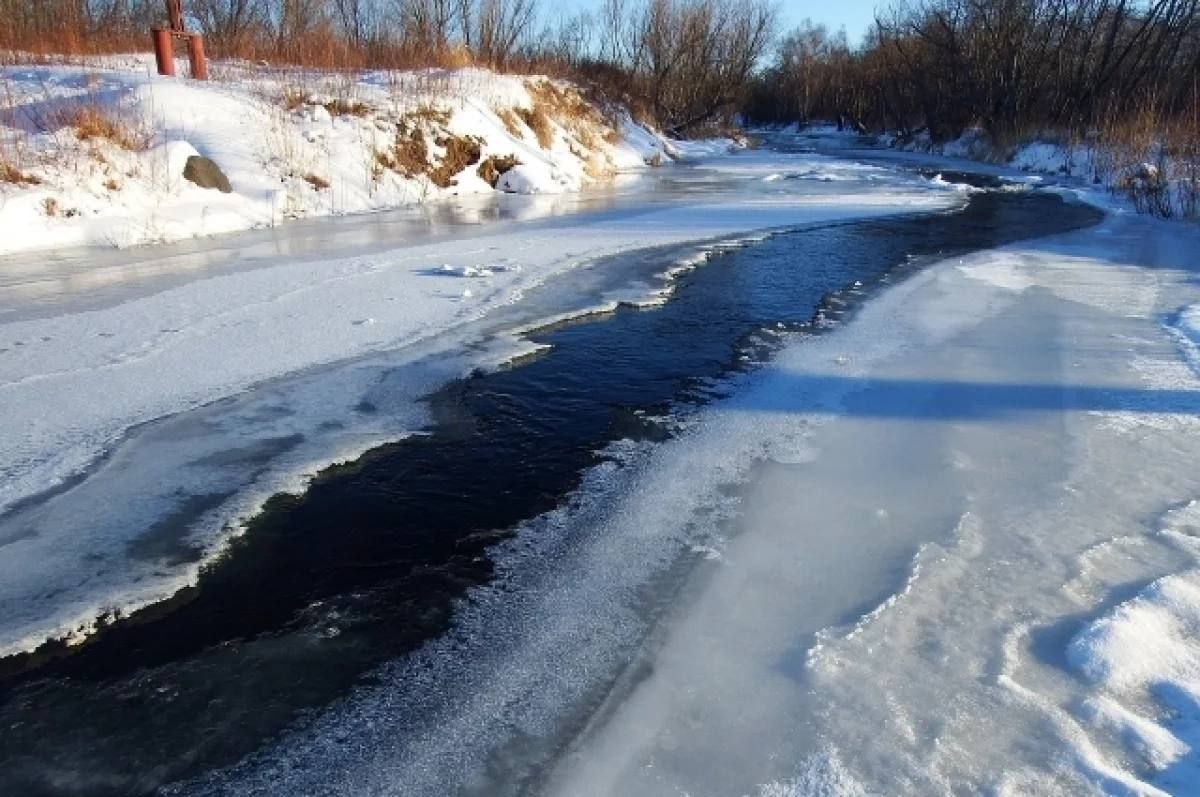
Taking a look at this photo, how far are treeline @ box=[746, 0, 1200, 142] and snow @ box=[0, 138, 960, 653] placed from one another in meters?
13.9

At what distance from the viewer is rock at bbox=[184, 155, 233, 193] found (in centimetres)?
906

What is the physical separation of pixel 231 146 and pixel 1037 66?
25.6m

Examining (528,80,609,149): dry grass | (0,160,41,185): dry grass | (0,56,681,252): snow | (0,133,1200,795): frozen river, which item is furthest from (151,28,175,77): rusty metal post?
(528,80,609,149): dry grass

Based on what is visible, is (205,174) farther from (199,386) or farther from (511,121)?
(511,121)

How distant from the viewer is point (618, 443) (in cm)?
329

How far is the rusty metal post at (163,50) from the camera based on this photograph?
1075 cm

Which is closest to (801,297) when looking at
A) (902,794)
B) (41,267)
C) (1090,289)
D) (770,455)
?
(1090,289)

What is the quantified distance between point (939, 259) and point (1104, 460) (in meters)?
4.88

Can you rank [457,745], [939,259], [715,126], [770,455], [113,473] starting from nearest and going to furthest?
1. [457,745]
2. [113,473]
3. [770,455]
4. [939,259]
5. [715,126]

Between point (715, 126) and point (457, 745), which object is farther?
point (715, 126)

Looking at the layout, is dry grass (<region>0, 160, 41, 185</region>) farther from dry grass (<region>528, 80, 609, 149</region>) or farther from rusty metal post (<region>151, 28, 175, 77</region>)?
dry grass (<region>528, 80, 609, 149</region>)

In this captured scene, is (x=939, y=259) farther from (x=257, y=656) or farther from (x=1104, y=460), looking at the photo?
(x=257, y=656)

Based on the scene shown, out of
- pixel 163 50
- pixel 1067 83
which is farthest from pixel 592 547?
pixel 1067 83

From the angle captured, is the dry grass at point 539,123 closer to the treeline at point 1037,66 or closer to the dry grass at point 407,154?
the dry grass at point 407,154
